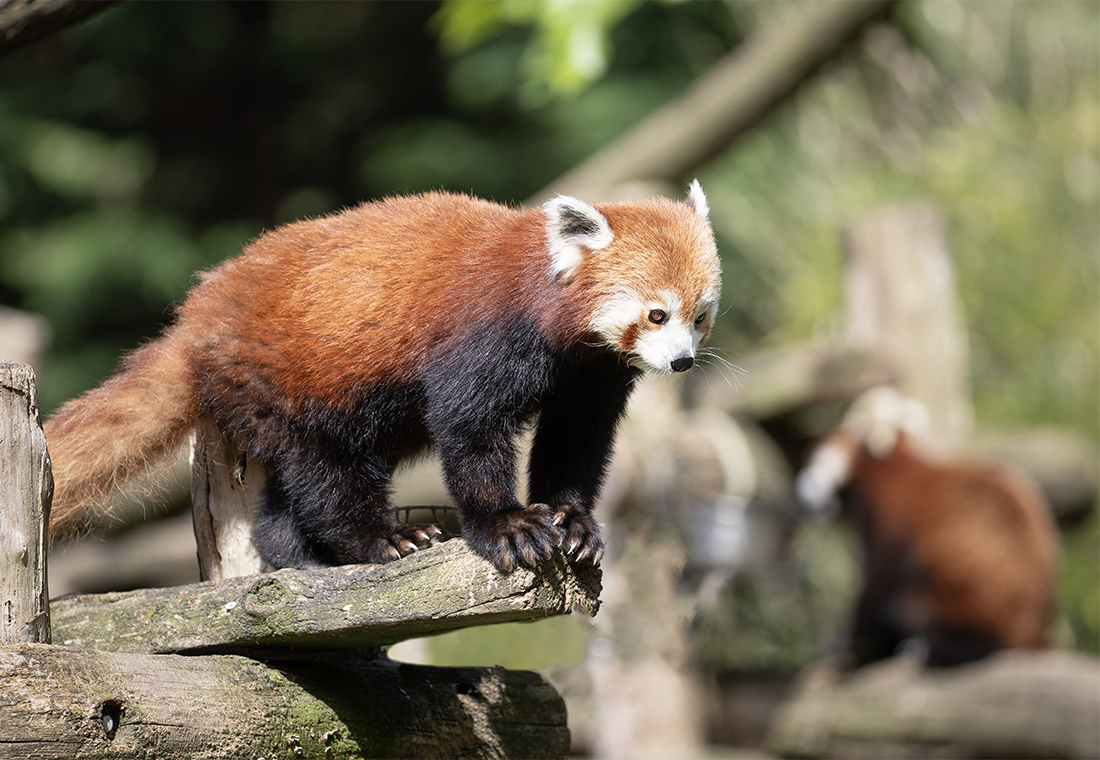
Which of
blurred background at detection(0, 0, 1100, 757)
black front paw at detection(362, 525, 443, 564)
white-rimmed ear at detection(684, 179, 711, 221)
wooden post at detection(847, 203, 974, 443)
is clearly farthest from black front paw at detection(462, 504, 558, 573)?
wooden post at detection(847, 203, 974, 443)

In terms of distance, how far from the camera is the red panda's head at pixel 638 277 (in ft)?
6.43

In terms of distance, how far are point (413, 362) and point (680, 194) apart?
13.4ft

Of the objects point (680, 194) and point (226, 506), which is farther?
point (680, 194)

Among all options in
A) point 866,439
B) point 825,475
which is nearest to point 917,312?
point 866,439

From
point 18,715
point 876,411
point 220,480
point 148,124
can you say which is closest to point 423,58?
point 148,124

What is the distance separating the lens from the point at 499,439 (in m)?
2.00

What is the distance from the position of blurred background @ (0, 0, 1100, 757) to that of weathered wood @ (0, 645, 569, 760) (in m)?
1.23

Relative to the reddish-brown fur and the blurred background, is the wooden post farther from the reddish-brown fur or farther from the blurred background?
the reddish-brown fur

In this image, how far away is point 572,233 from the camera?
2.00 metres

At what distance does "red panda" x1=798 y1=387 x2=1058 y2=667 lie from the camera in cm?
531

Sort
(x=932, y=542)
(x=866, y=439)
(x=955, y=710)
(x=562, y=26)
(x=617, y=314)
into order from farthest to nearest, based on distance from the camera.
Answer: (x=866, y=439) < (x=932, y=542) < (x=955, y=710) < (x=562, y=26) < (x=617, y=314)

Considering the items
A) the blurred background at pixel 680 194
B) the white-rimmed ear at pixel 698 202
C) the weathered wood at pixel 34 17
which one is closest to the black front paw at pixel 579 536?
the white-rimmed ear at pixel 698 202

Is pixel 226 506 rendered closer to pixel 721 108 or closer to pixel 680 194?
pixel 721 108

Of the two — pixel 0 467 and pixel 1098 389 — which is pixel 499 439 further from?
pixel 1098 389
